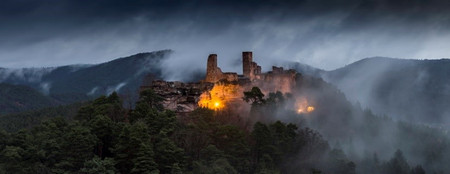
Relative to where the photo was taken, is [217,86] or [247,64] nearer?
[217,86]

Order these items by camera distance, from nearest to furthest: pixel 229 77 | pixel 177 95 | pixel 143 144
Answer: pixel 143 144 < pixel 177 95 < pixel 229 77

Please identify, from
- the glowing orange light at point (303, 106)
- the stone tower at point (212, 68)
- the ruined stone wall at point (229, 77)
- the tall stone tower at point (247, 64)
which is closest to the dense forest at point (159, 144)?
the ruined stone wall at point (229, 77)

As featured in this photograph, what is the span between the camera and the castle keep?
295 ft

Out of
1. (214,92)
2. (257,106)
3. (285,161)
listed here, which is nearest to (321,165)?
(285,161)

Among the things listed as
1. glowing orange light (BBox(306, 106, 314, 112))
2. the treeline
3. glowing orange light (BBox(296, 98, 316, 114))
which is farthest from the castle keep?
glowing orange light (BBox(306, 106, 314, 112))

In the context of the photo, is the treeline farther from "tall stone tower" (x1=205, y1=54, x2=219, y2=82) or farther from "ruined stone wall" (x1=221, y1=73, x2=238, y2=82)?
"ruined stone wall" (x1=221, y1=73, x2=238, y2=82)

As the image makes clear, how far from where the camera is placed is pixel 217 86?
96625 mm

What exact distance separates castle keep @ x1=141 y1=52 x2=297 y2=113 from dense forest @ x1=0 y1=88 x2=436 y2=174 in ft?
9.54

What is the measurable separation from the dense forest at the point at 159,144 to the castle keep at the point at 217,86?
9.54 ft

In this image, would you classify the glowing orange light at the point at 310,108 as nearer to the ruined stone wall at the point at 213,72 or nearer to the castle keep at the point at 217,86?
the castle keep at the point at 217,86

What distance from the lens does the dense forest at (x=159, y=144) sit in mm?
64312

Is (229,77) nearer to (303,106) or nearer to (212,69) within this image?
(212,69)

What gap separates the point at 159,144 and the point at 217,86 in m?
29.9

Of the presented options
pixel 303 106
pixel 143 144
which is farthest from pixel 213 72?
pixel 143 144
